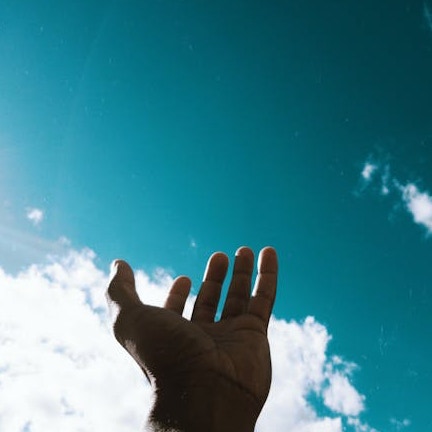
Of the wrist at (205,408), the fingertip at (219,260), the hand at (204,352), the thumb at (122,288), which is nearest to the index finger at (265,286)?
the hand at (204,352)

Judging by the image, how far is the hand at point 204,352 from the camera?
400cm

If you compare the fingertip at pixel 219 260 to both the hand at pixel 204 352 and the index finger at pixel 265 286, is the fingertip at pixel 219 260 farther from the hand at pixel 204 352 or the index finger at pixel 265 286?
the index finger at pixel 265 286

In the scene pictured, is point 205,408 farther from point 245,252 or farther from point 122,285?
point 245,252

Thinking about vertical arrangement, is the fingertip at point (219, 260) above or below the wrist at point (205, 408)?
above

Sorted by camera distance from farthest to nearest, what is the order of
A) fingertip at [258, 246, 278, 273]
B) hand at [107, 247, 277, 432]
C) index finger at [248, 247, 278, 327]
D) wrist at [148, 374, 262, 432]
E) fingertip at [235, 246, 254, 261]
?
fingertip at [235, 246, 254, 261] < fingertip at [258, 246, 278, 273] < index finger at [248, 247, 278, 327] < hand at [107, 247, 277, 432] < wrist at [148, 374, 262, 432]

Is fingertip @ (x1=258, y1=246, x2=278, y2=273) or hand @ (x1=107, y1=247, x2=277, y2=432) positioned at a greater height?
fingertip @ (x1=258, y1=246, x2=278, y2=273)

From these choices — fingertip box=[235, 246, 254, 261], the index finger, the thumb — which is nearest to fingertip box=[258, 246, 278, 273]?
the index finger

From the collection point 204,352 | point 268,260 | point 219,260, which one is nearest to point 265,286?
point 268,260

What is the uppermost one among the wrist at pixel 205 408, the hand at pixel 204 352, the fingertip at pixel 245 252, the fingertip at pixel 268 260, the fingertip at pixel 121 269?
the fingertip at pixel 245 252

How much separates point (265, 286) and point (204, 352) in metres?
1.23

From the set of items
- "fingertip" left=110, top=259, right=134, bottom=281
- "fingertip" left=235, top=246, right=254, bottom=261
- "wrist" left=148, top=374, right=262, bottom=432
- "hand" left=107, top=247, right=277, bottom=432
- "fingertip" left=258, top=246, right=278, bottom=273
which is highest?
"fingertip" left=235, top=246, right=254, bottom=261

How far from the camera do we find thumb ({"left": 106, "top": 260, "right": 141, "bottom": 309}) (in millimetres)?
4809

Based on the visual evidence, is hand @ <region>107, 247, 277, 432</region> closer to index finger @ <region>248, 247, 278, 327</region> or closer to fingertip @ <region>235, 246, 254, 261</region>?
index finger @ <region>248, 247, 278, 327</region>

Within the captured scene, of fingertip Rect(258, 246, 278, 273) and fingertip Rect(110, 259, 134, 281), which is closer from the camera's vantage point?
fingertip Rect(110, 259, 134, 281)
